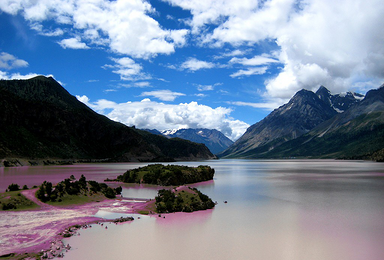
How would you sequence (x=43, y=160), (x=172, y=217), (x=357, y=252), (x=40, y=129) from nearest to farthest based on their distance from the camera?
(x=357, y=252)
(x=172, y=217)
(x=43, y=160)
(x=40, y=129)

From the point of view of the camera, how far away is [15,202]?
32031mm

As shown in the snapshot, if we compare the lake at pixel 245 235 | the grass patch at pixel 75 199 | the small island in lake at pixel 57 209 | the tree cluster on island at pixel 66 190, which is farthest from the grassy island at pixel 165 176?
the lake at pixel 245 235

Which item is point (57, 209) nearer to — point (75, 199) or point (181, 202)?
point (75, 199)

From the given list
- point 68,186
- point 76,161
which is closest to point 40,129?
point 76,161

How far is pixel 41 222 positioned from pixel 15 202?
868 cm

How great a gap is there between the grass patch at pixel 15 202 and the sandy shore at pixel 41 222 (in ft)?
3.59

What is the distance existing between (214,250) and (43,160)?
167820 millimetres

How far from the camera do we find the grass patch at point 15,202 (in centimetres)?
3100

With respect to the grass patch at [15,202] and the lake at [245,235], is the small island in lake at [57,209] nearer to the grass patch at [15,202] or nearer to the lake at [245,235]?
the grass patch at [15,202]

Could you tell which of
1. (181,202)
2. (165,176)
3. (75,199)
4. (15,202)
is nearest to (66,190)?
(75,199)

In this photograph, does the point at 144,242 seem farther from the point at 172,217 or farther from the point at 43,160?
the point at 43,160

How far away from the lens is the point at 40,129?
192625mm

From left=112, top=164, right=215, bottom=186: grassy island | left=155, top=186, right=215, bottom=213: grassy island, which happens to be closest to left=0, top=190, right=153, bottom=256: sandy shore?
left=155, top=186, right=215, bottom=213: grassy island

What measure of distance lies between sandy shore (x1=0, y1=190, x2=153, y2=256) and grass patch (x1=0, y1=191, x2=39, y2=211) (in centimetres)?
110
